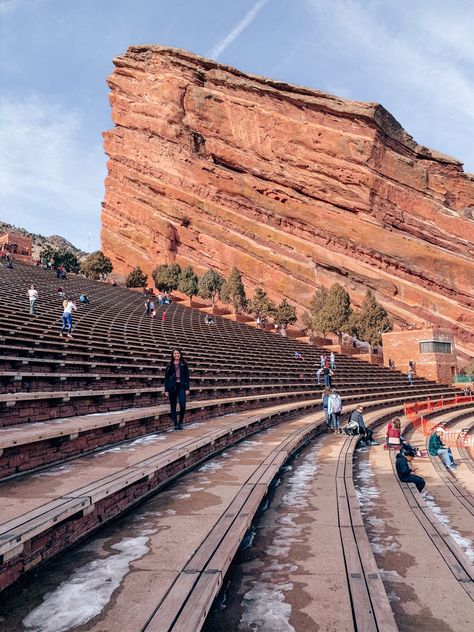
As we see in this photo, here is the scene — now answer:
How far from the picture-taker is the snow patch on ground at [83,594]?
9.55 feet

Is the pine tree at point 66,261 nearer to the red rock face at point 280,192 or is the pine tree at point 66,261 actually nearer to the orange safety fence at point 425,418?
the red rock face at point 280,192

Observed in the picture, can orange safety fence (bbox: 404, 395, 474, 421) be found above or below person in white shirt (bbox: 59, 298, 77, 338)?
below

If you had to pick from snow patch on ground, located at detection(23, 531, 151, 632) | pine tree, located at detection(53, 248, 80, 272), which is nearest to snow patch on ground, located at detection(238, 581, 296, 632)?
snow patch on ground, located at detection(23, 531, 151, 632)

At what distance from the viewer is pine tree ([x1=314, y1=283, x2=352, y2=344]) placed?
46062 millimetres

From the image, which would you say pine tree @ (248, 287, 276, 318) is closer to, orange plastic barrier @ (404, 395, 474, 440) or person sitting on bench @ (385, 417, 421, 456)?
orange plastic barrier @ (404, 395, 474, 440)

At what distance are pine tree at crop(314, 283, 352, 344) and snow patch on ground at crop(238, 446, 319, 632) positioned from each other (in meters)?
40.5

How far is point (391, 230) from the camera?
6194cm

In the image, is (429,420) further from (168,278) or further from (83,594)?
(168,278)

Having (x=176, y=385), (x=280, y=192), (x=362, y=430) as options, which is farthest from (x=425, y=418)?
(x=280, y=192)

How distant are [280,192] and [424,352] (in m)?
37.0

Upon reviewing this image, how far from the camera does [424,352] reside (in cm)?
3875

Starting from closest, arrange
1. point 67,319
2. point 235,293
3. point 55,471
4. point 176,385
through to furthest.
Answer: point 55,471 → point 176,385 → point 67,319 → point 235,293

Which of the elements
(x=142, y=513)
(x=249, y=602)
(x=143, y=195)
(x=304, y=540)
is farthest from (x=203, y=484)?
(x=143, y=195)

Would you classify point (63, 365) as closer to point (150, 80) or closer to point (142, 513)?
point (142, 513)
